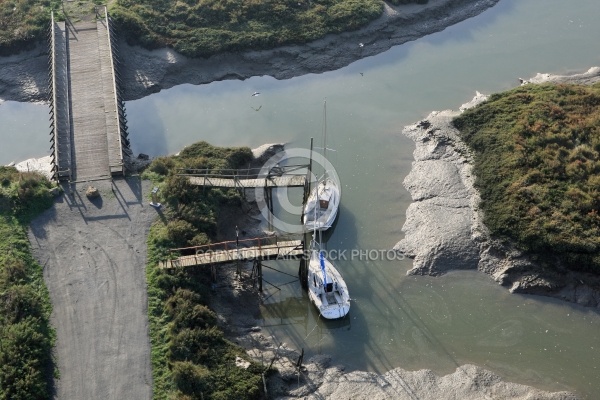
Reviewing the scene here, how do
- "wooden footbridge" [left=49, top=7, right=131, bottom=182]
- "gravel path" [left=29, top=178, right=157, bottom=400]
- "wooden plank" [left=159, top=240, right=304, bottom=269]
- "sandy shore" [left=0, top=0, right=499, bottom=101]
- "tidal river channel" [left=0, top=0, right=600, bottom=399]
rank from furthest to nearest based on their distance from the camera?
"sandy shore" [left=0, top=0, right=499, bottom=101]
"wooden footbridge" [left=49, top=7, right=131, bottom=182]
"wooden plank" [left=159, top=240, right=304, bottom=269]
"tidal river channel" [left=0, top=0, right=600, bottom=399]
"gravel path" [left=29, top=178, right=157, bottom=400]

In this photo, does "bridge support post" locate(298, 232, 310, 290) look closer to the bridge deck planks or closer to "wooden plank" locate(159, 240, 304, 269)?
"wooden plank" locate(159, 240, 304, 269)

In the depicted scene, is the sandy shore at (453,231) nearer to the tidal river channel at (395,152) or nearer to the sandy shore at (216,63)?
the tidal river channel at (395,152)

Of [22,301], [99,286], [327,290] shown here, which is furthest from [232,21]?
[22,301]

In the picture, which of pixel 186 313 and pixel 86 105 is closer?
pixel 186 313

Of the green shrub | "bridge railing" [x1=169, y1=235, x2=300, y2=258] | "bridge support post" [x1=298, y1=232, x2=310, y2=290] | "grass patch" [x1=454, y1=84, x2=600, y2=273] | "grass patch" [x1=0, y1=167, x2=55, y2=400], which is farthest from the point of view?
the green shrub

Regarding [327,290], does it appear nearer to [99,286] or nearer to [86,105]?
[99,286]

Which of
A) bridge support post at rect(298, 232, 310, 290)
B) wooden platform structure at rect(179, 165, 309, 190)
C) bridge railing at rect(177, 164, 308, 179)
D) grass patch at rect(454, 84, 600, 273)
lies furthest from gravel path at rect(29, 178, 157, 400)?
grass patch at rect(454, 84, 600, 273)
